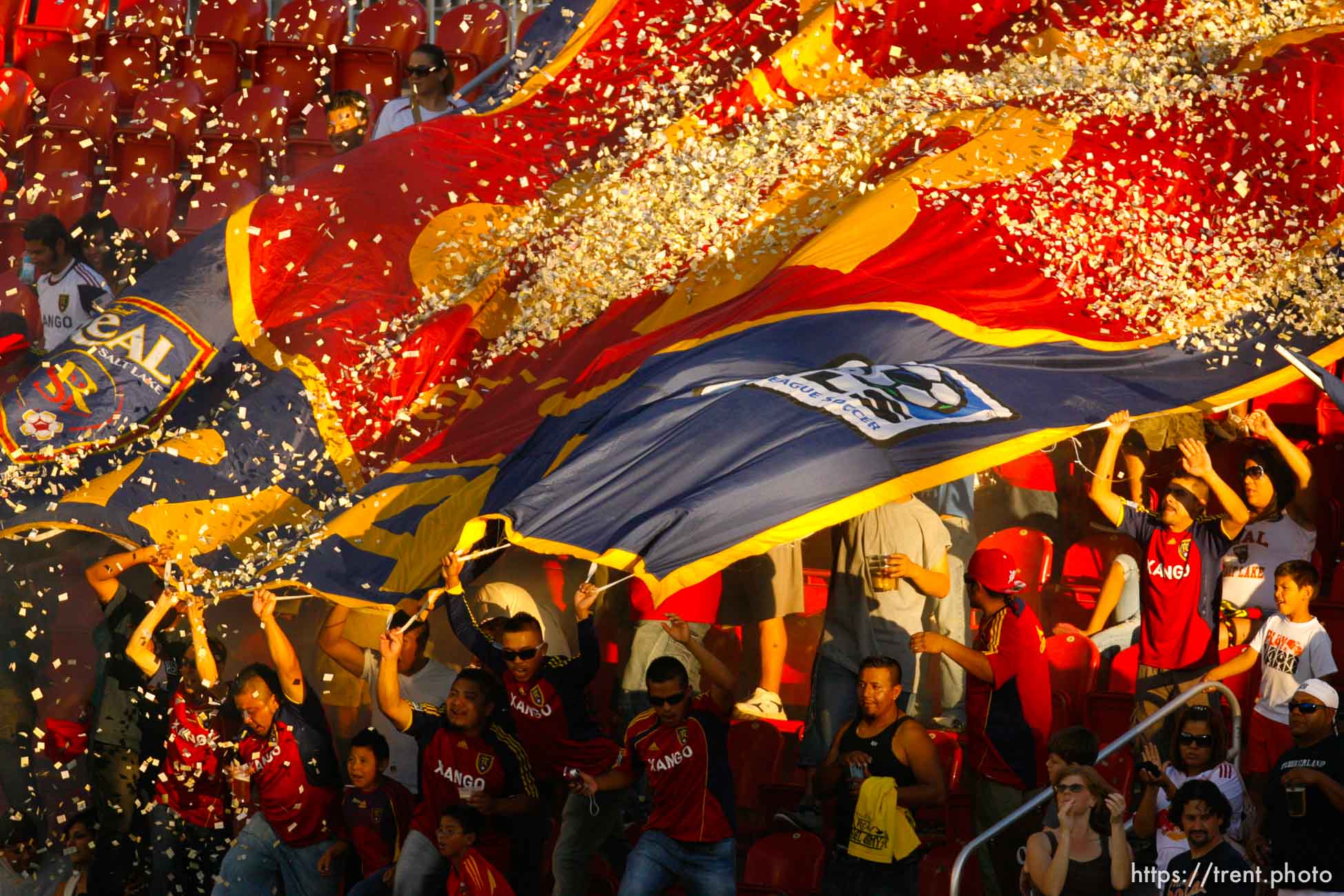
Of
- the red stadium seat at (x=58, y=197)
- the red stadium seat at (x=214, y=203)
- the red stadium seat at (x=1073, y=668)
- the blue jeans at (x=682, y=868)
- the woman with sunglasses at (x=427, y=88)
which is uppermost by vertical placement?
the woman with sunglasses at (x=427, y=88)

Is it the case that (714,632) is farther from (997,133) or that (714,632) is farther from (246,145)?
(246,145)

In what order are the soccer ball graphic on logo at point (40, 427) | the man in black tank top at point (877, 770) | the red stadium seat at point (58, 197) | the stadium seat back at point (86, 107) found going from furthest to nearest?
1. the stadium seat back at point (86, 107)
2. the red stadium seat at point (58, 197)
3. the soccer ball graphic on logo at point (40, 427)
4. the man in black tank top at point (877, 770)

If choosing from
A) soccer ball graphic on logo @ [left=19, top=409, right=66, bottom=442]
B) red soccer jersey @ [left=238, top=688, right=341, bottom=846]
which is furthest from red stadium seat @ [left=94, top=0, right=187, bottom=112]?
red soccer jersey @ [left=238, top=688, right=341, bottom=846]

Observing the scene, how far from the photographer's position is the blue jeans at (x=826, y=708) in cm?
628

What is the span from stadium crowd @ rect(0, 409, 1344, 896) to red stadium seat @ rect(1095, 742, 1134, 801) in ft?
0.06

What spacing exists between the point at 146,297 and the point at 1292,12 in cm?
437

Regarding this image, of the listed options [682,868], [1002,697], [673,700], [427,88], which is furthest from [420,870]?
[427,88]

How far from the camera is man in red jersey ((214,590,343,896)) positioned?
248 inches

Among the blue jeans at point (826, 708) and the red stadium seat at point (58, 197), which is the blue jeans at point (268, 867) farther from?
the red stadium seat at point (58, 197)

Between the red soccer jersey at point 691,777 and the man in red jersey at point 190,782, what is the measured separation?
1735 millimetres

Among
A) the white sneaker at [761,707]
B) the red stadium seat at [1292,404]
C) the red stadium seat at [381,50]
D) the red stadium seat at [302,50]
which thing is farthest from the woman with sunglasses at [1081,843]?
the red stadium seat at [302,50]

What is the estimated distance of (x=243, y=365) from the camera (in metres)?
6.84

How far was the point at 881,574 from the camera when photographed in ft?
21.2

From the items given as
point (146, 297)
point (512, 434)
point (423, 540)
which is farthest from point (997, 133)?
point (146, 297)
